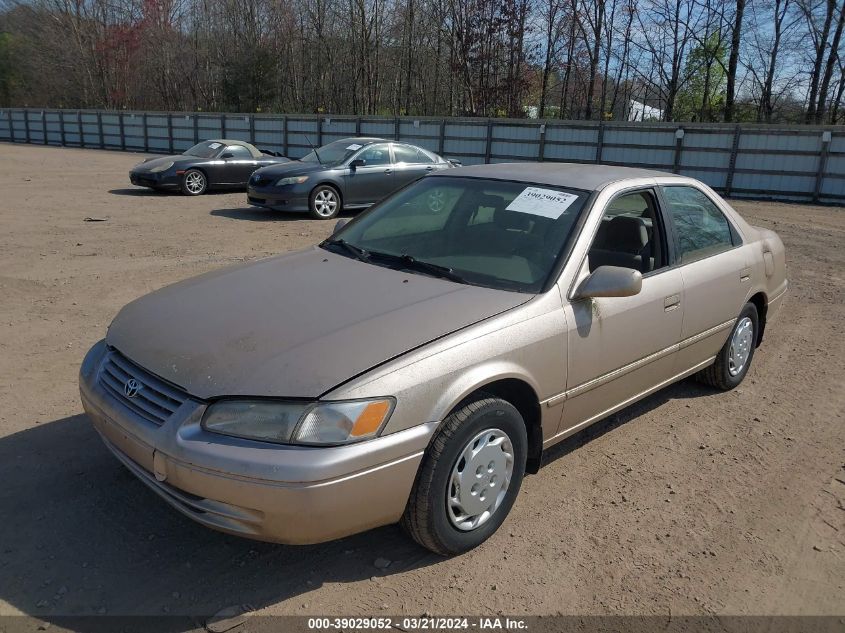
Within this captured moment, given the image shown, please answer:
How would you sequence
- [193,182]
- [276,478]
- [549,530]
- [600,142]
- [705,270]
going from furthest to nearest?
[600,142] → [193,182] → [705,270] → [549,530] → [276,478]

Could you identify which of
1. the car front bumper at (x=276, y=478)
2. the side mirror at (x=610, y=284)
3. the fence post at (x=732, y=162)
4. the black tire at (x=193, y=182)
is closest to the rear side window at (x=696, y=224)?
the side mirror at (x=610, y=284)

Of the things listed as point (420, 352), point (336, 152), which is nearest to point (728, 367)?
point (420, 352)

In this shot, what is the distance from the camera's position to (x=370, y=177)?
13.2 metres

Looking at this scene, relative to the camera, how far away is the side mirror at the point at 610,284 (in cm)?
319

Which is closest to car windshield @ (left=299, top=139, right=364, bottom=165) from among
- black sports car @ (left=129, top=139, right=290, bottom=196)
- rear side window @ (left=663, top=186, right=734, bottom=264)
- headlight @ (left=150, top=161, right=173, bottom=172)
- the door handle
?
black sports car @ (left=129, top=139, right=290, bottom=196)

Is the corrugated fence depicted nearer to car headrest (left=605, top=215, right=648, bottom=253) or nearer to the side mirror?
car headrest (left=605, top=215, right=648, bottom=253)

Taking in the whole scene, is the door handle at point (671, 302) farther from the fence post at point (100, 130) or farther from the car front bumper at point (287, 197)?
the fence post at point (100, 130)

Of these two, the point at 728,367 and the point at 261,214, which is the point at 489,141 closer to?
the point at 261,214

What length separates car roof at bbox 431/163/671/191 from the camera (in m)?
3.80

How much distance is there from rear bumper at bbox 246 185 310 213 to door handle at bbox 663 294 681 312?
9.52 metres

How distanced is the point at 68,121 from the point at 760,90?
114ft

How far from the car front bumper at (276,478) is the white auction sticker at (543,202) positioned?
151cm

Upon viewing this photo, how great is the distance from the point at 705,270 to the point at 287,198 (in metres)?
9.41

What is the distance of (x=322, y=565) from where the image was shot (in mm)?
2857
